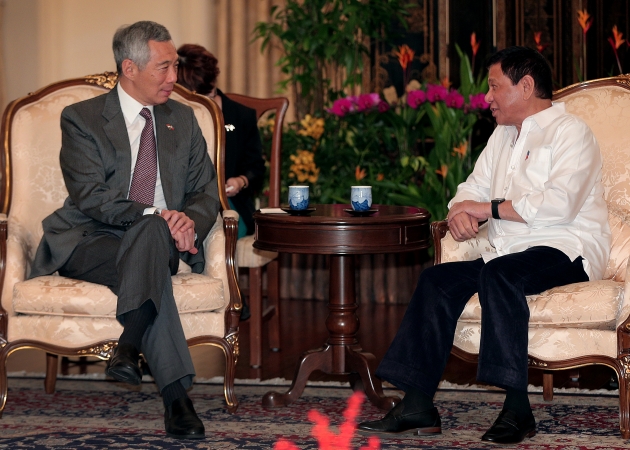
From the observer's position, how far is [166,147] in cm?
308

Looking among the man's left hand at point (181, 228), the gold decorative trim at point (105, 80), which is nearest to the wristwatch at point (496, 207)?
the man's left hand at point (181, 228)

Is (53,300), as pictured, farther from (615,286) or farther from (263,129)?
(263,129)

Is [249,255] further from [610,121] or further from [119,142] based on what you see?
[610,121]

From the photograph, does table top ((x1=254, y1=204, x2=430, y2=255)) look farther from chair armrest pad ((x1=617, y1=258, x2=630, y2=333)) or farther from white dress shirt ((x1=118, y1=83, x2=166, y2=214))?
chair armrest pad ((x1=617, y1=258, x2=630, y2=333))

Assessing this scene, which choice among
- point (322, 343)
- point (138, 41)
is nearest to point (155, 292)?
point (138, 41)

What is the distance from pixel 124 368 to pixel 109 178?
787 millimetres

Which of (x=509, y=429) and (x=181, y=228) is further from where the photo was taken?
(x=181, y=228)

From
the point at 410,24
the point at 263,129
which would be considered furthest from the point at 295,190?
the point at 410,24

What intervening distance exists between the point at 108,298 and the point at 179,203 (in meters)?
0.45

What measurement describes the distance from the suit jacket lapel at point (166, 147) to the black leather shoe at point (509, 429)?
50.4 inches

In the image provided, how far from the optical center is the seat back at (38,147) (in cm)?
320

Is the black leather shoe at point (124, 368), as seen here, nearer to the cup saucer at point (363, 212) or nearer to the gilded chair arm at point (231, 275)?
the gilded chair arm at point (231, 275)

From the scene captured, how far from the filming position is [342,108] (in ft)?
15.1

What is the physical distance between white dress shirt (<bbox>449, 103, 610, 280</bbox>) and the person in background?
130cm
